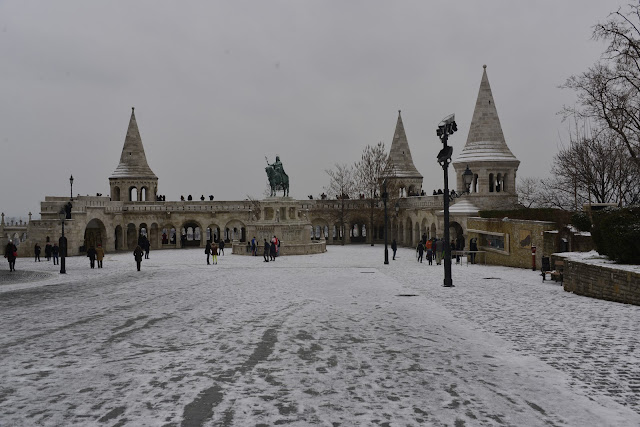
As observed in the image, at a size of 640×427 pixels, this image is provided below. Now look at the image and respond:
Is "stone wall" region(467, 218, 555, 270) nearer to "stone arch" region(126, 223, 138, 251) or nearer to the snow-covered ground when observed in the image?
the snow-covered ground

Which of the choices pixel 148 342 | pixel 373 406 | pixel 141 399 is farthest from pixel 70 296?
pixel 373 406

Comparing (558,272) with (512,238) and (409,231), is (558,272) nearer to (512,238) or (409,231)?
(512,238)

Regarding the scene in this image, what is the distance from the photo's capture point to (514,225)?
23.8 metres

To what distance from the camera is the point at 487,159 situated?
33.6 m

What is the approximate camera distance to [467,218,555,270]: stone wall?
875 inches

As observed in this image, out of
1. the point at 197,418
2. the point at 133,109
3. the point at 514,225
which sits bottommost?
the point at 197,418

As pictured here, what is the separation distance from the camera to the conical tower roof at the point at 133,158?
47656 millimetres

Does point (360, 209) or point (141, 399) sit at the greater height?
point (360, 209)

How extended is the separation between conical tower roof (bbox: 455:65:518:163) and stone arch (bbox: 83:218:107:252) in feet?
82.1

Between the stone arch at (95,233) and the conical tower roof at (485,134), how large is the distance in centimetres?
2502

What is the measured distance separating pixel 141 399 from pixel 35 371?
6.44 ft

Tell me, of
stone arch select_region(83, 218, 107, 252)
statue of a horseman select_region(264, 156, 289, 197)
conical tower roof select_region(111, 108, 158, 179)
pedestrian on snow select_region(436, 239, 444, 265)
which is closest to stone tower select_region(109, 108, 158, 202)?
conical tower roof select_region(111, 108, 158, 179)

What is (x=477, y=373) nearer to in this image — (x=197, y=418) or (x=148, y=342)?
(x=197, y=418)

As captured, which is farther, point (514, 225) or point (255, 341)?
point (514, 225)
